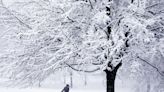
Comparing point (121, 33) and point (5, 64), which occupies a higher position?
point (121, 33)

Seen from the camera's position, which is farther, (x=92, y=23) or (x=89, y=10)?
(x=89, y=10)

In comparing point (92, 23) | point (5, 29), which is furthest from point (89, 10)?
point (5, 29)

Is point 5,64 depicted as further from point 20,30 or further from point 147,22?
point 147,22

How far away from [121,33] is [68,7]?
1541 mm

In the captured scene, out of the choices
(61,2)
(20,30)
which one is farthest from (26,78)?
(61,2)

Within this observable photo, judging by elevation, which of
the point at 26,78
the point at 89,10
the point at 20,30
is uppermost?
the point at 89,10

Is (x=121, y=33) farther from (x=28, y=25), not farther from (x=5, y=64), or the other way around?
(x=5, y=64)

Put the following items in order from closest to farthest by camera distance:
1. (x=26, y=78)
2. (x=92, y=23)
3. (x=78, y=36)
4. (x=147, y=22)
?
(x=147, y=22) → (x=92, y=23) → (x=78, y=36) → (x=26, y=78)

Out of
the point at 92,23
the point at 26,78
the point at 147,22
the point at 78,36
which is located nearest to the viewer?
the point at 147,22

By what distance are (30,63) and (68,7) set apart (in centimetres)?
193

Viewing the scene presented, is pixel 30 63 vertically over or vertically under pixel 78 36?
under

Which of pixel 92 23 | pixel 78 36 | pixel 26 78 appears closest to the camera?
pixel 92 23

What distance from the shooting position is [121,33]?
6555mm

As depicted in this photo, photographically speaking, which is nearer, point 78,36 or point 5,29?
point 78,36
